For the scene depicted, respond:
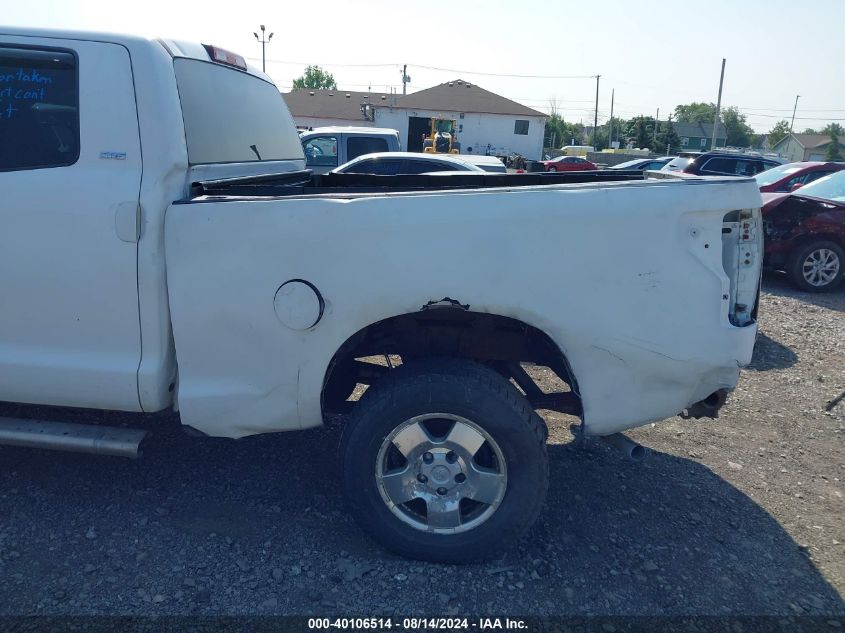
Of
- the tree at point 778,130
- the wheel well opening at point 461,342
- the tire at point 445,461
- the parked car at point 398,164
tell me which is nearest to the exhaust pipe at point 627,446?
the wheel well opening at point 461,342

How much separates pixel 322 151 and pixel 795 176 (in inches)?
336

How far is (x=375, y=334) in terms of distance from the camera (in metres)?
3.22

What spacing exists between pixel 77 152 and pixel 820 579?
3.82 metres

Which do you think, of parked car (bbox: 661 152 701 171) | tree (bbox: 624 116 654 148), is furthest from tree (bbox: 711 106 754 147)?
parked car (bbox: 661 152 701 171)

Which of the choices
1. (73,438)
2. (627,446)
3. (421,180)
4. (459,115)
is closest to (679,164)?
(421,180)

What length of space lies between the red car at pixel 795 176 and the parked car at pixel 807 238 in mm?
2043

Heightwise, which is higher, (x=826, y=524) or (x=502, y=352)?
(x=502, y=352)

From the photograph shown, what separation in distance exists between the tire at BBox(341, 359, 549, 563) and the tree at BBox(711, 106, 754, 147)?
4260 inches

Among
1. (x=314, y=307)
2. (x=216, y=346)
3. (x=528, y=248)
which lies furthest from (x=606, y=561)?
(x=216, y=346)

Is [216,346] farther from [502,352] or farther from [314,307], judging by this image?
[502,352]

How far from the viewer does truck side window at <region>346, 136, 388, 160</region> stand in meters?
13.5

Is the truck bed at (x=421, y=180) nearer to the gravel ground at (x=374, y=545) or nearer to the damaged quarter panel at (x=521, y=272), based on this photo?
the damaged quarter panel at (x=521, y=272)

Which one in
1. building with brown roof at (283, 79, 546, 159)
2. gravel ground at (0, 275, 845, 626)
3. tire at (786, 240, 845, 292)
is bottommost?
gravel ground at (0, 275, 845, 626)

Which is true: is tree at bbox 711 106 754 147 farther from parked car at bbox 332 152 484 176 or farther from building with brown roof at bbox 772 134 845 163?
parked car at bbox 332 152 484 176
